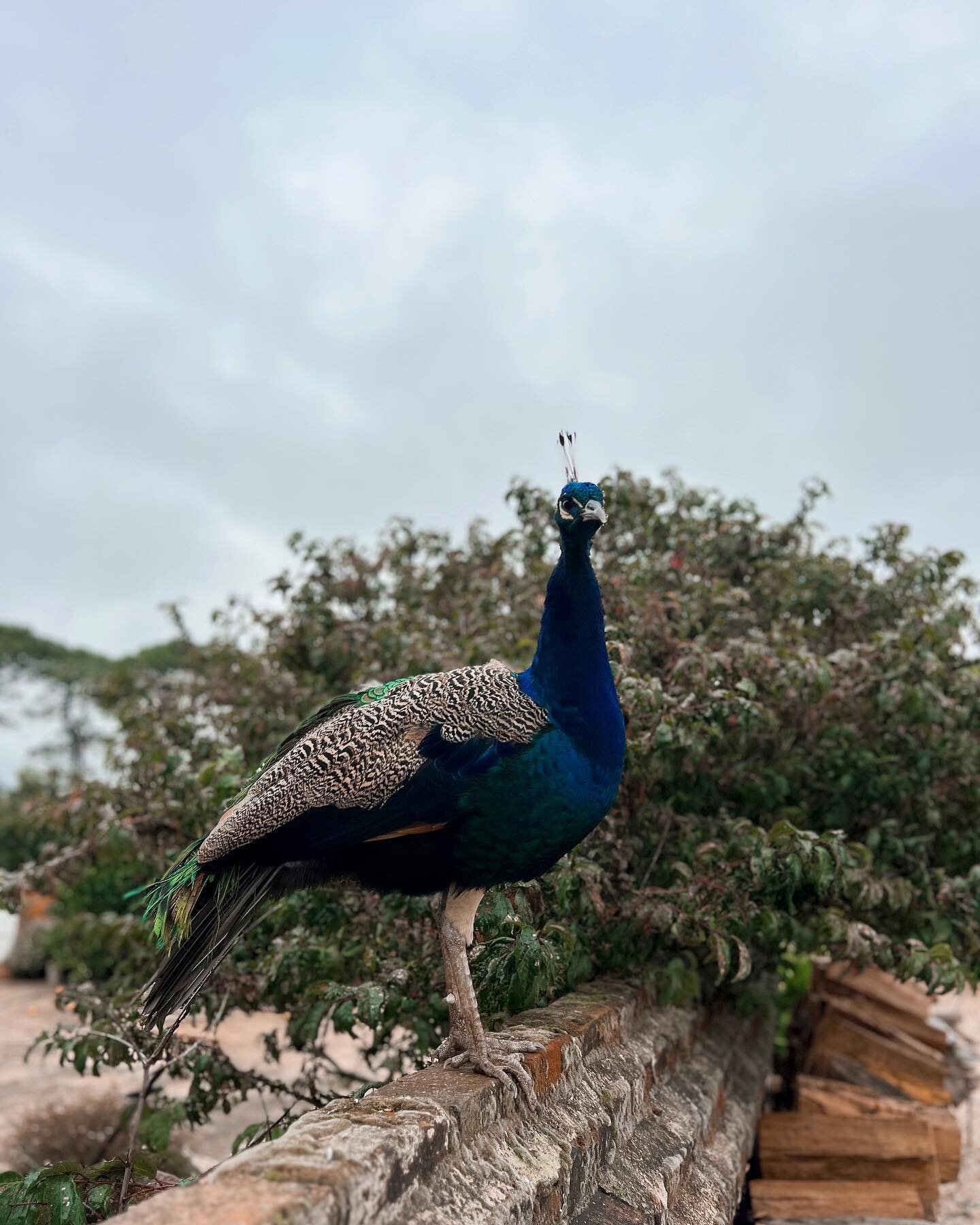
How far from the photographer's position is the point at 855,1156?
4.27 metres

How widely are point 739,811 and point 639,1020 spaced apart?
1411 millimetres

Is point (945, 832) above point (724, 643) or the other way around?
the other way around

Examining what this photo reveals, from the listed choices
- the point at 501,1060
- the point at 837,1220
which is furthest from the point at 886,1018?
the point at 501,1060

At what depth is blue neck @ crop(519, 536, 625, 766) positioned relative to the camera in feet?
8.61

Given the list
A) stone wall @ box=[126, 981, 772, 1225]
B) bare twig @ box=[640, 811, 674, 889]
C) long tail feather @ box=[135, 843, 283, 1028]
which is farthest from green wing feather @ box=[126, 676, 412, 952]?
bare twig @ box=[640, 811, 674, 889]

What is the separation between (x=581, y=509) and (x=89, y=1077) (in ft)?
24.2

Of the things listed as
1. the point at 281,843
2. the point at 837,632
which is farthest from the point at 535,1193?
the point at 837,632

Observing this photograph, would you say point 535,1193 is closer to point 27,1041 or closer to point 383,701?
point 383,701

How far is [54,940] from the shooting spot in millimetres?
11781

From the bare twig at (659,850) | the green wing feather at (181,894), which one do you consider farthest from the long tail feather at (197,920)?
the bare twig at (659,850)

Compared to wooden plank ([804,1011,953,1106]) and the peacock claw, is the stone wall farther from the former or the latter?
wooden plank ([804,1011,953,1106])

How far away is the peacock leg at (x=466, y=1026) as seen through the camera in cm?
236

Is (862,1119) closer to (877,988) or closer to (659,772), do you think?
(659,772)

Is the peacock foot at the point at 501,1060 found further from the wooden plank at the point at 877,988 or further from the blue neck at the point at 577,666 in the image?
the wooden plank at the point at 877,988
